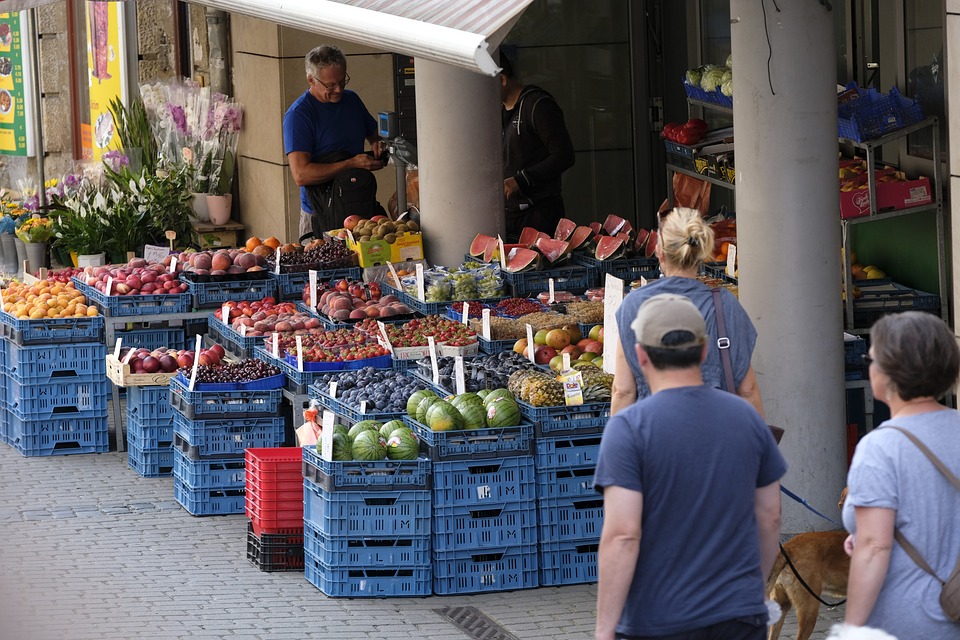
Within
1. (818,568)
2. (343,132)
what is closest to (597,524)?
(818,568)

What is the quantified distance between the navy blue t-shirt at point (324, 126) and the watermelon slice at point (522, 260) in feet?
6.84

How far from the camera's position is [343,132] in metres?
11.3

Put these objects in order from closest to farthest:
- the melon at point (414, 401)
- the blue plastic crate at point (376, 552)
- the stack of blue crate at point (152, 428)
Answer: the blue plastic crate at point (376, 552) < the melon at point (414, 401) < the stack of blue crate at point (152, 428)

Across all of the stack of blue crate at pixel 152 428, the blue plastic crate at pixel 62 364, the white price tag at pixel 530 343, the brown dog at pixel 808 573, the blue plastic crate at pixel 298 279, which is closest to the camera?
the brown dog at pixel 808 573

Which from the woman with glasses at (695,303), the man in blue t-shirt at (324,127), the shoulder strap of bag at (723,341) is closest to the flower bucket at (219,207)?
the man in blue t-shirt at (324,127)

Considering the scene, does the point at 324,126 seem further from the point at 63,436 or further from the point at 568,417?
the point at 568,417

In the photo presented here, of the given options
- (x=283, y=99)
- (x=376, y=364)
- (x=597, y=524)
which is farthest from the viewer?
(x=283, y=99)

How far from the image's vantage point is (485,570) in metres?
7.06

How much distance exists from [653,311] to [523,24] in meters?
10.7

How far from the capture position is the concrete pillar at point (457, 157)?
10.4 meters

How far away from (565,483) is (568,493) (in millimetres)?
49

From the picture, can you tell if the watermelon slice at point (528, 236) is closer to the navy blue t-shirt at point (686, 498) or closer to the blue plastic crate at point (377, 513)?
the blue plastic crate at point (377, 513)

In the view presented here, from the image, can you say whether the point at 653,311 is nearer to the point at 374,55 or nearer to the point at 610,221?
the point at 610,221

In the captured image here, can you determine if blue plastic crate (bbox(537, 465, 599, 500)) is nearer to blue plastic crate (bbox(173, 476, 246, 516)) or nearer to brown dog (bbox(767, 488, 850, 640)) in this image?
brown dog (bbox(767, 488, 850, 640))
